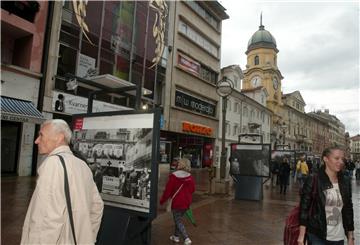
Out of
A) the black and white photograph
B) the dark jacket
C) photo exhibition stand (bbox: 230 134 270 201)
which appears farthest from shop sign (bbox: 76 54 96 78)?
the dark jacket

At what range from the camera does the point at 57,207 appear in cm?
276

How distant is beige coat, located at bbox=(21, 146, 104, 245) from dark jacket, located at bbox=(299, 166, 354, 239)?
7.62 ft

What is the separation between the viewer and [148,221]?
16.1 ft

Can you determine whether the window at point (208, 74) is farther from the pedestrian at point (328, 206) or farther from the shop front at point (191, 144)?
the pedestrian at point (328, 206)

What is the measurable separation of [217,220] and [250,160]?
5.32 metres

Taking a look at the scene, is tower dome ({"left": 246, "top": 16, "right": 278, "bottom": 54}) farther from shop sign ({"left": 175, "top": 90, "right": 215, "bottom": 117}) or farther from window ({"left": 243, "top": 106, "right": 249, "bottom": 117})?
shop sign ({"left": 175, "top": 90, "right": 215, "bottom": 117})

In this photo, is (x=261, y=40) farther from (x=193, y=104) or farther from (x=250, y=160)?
(x=250, y=160)

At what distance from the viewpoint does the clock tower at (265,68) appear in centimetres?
6317

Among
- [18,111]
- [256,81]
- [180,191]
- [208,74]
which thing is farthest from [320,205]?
[256,81]

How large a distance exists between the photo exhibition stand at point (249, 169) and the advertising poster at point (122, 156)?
29.1ft

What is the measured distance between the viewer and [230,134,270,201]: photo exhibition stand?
13.3 metres

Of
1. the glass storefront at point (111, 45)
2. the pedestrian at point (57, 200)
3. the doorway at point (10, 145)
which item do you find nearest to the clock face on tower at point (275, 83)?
the glass storefront at point (111, 45)

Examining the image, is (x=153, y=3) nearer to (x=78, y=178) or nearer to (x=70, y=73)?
(x=70, y=73)

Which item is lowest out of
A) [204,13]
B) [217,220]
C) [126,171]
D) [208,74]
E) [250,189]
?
[217,220]
